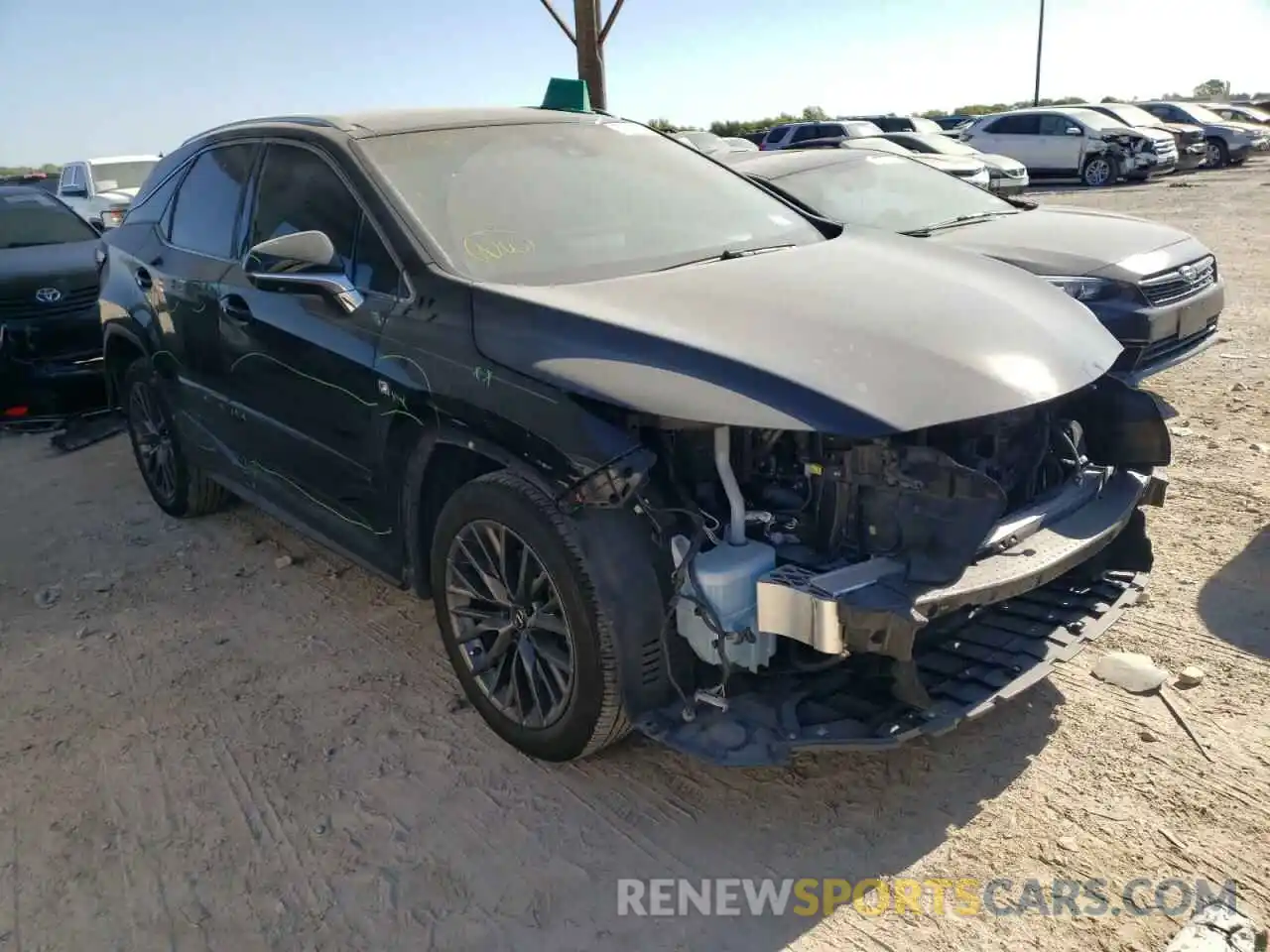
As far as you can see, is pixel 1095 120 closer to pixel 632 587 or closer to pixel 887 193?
pixel 887 193

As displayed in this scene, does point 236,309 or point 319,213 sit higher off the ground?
point 319,213

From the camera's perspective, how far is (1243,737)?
3.08 metres

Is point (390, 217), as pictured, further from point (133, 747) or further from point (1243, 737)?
point (1243, 737)

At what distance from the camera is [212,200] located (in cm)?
450

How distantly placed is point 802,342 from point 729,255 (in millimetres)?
944

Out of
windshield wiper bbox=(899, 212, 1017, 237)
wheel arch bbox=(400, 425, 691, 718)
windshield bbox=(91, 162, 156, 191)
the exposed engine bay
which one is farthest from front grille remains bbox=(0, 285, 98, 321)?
windshield bbox=(91, 162, 156, 191)

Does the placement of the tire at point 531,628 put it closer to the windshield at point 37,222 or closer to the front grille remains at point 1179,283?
Result: the front grille remains at point 1179,283

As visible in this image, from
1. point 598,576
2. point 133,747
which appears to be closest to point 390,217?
point 598,576

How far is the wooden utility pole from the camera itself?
30.4 feet

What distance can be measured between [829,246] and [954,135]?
2193cm

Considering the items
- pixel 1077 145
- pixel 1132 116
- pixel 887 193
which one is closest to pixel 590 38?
pixel 887 193

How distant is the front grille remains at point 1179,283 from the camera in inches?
238

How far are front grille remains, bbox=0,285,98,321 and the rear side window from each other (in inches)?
789

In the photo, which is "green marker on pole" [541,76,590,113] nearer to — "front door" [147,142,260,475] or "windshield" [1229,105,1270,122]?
"front door" [147,142,260,475]
